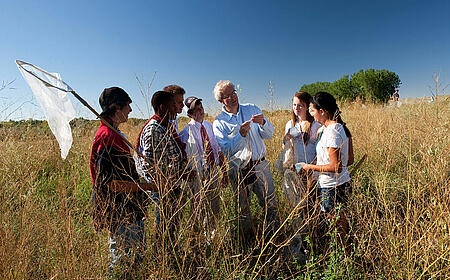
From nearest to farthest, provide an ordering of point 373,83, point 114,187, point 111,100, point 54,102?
1. point 54,102
2. point 114,187
3. point 111,100
4. point 373,83

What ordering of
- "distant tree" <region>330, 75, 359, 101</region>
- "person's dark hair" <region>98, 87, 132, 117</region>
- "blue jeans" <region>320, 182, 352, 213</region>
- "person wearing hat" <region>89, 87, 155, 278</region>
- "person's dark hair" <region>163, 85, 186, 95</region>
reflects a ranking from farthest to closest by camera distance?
1. "distant tree" <region>330, 75, 359, 101</region>
2. "person's dark hair" <region>163, 85, 186, 95</region>
3. "blue jeans" <region>320, 182, 352, 213</region>
4. "person's dark hair" <region>98, 87, 132, 117</region>
5. "person wearing hat" <region>89, 87, 155, 278</region>

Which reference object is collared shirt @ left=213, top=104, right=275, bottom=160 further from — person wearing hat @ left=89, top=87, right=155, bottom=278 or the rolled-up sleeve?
person wearing hat @ left=89, top=87, right=155, bottom=278

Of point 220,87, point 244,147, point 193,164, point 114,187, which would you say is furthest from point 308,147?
point 114,187

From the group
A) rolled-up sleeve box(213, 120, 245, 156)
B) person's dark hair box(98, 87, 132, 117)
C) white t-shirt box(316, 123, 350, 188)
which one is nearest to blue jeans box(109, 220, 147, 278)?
person's dark hair box(98, 87, 132, 117)

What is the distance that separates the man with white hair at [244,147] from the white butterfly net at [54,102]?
1442mm

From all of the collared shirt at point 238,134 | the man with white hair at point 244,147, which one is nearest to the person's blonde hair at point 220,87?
the man with white hair at point 244,147

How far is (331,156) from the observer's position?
1717mm

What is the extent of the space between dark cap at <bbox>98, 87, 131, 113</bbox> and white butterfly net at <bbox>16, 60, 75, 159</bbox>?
516mm

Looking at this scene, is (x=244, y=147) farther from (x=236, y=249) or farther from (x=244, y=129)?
(x=236, y=249)

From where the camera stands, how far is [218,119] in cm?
249

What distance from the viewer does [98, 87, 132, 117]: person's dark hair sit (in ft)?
5.52

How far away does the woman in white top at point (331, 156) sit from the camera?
1723 millimetres

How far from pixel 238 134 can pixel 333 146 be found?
0.98 metres

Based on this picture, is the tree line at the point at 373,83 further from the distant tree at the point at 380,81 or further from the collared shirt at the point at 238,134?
the collared shirt at the point at 238,134
